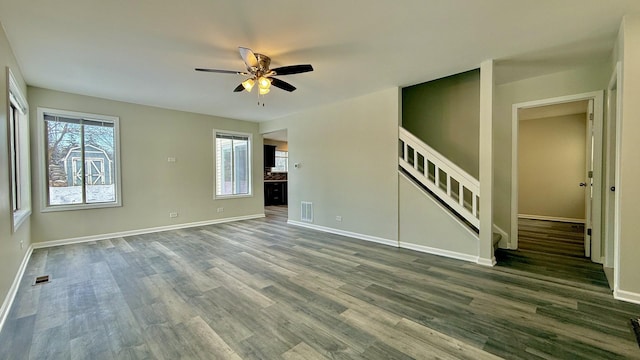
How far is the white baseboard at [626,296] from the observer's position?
240cm

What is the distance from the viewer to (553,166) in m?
6.68

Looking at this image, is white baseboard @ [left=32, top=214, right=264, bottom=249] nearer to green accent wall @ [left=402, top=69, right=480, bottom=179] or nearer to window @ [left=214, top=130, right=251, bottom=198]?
window @ [left=214, top=130, right=251, bottom=198]

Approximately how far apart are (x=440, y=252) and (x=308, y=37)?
10.8 feet

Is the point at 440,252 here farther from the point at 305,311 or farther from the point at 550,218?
the point at 550,218

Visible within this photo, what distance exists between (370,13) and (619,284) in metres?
3.35

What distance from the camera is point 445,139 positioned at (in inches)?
181

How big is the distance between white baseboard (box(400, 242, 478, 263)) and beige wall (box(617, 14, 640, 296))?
1.36 metres

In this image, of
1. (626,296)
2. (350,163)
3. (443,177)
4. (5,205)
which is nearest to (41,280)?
(5,205)

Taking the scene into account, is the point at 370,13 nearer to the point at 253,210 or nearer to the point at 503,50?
the point at 503,50

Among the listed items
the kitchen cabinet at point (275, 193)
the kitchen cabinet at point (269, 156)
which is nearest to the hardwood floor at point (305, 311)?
the kitchen cabinet at point (275, 193)

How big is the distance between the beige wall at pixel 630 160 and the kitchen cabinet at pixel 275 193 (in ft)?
28.9

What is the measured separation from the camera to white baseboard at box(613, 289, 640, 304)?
2.40 meters

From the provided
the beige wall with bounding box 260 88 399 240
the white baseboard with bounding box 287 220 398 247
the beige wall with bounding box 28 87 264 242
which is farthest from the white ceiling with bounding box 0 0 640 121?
the white baseboard with bounding box 287 220 398 247

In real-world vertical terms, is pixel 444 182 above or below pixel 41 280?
above
